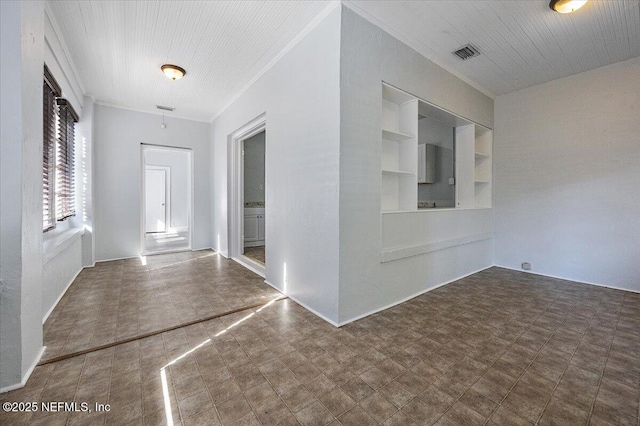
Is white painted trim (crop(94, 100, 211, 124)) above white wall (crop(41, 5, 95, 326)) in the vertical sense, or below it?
above

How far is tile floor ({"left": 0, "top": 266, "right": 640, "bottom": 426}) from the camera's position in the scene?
1357mm

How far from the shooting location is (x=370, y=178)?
2.53 meters

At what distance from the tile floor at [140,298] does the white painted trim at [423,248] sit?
4.69ft

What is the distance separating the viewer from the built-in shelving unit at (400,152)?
301 cm

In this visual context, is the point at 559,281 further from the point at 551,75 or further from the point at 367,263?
the point at 367,263

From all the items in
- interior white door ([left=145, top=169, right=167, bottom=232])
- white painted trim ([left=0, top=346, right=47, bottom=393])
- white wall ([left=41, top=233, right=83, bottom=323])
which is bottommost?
white painted trim ([left=0, top=346, right=47, bottom=393])

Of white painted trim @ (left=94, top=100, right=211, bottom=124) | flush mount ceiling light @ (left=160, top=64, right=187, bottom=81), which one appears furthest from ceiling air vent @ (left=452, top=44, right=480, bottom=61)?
white painted trim @ (left=94, top=100, right=211, bottom=124)

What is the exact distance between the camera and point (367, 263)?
8.25 feet

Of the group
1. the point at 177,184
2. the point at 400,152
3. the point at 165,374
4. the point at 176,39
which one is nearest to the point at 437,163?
the point at 400,152

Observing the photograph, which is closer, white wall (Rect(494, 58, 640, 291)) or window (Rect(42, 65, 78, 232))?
window (Rect(42, 65, 78, 232))

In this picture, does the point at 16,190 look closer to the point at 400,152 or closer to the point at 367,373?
the point at 367,373

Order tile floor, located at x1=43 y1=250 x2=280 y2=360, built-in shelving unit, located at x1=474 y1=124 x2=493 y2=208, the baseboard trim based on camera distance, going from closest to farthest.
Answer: tile floor, located at x1=43 y1=250 x2=280 y2=360 → the baseboard trim → built-in shelving unit, located at x1=474 y1=124 x2=493 y2=208

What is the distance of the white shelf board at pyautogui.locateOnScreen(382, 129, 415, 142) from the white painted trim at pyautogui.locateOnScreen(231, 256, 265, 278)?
258cm

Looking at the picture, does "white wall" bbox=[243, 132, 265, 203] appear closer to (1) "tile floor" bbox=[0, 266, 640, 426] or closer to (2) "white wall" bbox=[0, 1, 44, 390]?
(1) "tile floor" bbox=[0, 266, 640, 426]
